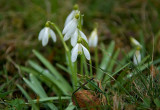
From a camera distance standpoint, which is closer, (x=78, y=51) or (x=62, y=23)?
(x=78, y=51)

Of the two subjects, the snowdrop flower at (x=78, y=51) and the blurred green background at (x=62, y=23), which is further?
the blurred green background at (x=62, y=23)

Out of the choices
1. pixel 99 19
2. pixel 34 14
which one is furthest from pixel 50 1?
pixel 99 19

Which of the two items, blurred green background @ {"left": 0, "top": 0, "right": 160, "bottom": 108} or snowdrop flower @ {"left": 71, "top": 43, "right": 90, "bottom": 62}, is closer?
snowdrop flower @ {"left": 71, "top": 43, "right": 90, "bottom": 62}

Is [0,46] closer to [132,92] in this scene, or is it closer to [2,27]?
[2,27]

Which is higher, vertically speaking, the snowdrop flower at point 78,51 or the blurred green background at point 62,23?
the blurred green background at point 62,23

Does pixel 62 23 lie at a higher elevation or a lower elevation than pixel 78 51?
higher

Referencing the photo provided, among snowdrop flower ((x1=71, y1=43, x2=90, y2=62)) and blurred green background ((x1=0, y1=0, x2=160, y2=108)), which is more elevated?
blurred green background ((x1=0, y1=0, x2=160, y2=108))

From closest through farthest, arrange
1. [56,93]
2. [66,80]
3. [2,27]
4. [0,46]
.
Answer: [56,93], [66,80], [0,46], [2,27]

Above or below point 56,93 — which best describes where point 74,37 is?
above
